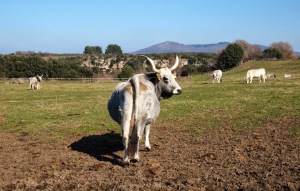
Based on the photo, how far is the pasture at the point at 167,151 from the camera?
7.33 m

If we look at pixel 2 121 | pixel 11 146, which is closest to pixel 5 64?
pixel 2 121

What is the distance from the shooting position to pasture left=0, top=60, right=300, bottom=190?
24.1 ft

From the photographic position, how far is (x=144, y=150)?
34.3 ft

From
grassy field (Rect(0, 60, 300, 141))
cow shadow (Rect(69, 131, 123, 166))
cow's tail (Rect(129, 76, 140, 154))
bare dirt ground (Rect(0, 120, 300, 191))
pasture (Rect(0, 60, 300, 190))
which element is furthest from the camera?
grassy field (Rect(0, 60, 300, 141))

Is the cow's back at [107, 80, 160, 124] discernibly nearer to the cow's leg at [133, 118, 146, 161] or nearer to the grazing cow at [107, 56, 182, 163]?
the grazing cow at [107, 56, 182, 163]

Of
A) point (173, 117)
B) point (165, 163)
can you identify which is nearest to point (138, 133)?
point (165, 163)

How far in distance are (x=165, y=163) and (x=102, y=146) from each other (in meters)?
3.17

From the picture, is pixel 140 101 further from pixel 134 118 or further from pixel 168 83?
pixel 168 83

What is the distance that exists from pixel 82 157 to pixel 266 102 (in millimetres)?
13263

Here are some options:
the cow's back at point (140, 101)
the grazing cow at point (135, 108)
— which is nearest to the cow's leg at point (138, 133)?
the grazing cow at point (135, 108)

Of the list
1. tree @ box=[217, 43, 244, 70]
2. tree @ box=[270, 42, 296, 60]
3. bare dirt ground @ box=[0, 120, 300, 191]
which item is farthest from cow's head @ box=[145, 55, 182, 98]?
tree @ box=[270, 42, 296, 60]

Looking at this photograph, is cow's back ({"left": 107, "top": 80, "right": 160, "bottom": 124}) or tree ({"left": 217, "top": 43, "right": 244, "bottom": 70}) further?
tree ({"left": 217, "top": 43, "right": 244, "bottom": 70})

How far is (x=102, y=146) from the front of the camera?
447 inches

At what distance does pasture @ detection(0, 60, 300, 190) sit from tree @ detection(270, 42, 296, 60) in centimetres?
9751
